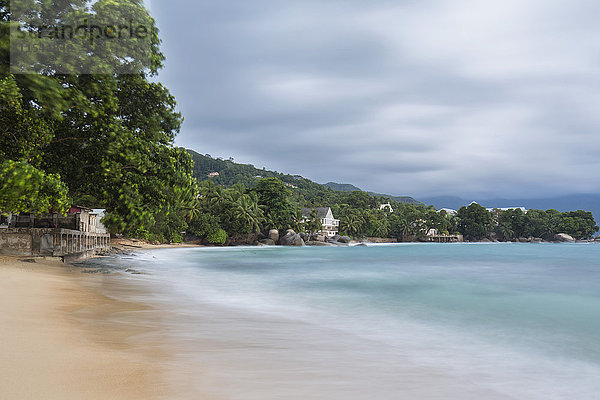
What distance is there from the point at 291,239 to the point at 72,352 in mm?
74106

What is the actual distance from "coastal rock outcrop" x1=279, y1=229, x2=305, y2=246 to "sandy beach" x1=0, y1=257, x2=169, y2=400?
70.1 m

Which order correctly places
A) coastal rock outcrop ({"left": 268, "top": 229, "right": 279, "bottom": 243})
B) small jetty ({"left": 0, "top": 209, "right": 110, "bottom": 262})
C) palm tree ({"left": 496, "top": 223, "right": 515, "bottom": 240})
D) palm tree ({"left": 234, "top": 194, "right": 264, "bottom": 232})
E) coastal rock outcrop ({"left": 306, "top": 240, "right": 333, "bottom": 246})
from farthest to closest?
1. palm tree ({"left": 496, "top": 223, "right": 515, "bottom": 240})
2. coastal rock outcrop ({"left": 306, "top": 240, "right": 333, "bottom": 246})
3. coastal rock outcrop ({"left": 268, "top": 229, "right": 279, "bottom": 243})
4. palm tree ({"left": 234, "top": 194, "right": 264, "bottom": 232})
5. small jetty ({"left": 0, "top": 209, "right": 110, "bottom": 262})

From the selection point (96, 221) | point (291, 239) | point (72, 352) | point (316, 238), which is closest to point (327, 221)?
point (316, 238)

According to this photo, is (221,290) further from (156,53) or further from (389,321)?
(156,53)

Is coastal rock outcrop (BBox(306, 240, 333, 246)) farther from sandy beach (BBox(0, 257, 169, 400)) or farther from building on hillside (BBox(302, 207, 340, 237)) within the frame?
sandy beach (BBox(0, 257, 169, 400))

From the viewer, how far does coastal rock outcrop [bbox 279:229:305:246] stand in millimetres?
78375

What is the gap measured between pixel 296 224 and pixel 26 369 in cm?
7878

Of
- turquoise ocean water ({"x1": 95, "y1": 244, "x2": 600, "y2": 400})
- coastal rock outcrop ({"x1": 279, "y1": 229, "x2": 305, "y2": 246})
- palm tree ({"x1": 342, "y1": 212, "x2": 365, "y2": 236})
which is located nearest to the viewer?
turquoise ocean water ({"x1": 95, "y1": 244, "x2": 600, "y2": 400})

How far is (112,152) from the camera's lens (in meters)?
13.1

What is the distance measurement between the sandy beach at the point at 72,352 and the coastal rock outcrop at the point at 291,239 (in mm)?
70057

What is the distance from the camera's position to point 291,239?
78.5m

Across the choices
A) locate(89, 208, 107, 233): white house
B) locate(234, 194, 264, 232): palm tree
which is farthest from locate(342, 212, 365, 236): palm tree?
locate(89, 208, 107, 233): white house

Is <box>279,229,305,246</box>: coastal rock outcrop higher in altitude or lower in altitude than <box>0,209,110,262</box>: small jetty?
lower

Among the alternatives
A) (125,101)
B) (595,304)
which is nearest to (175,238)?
(125,101)
